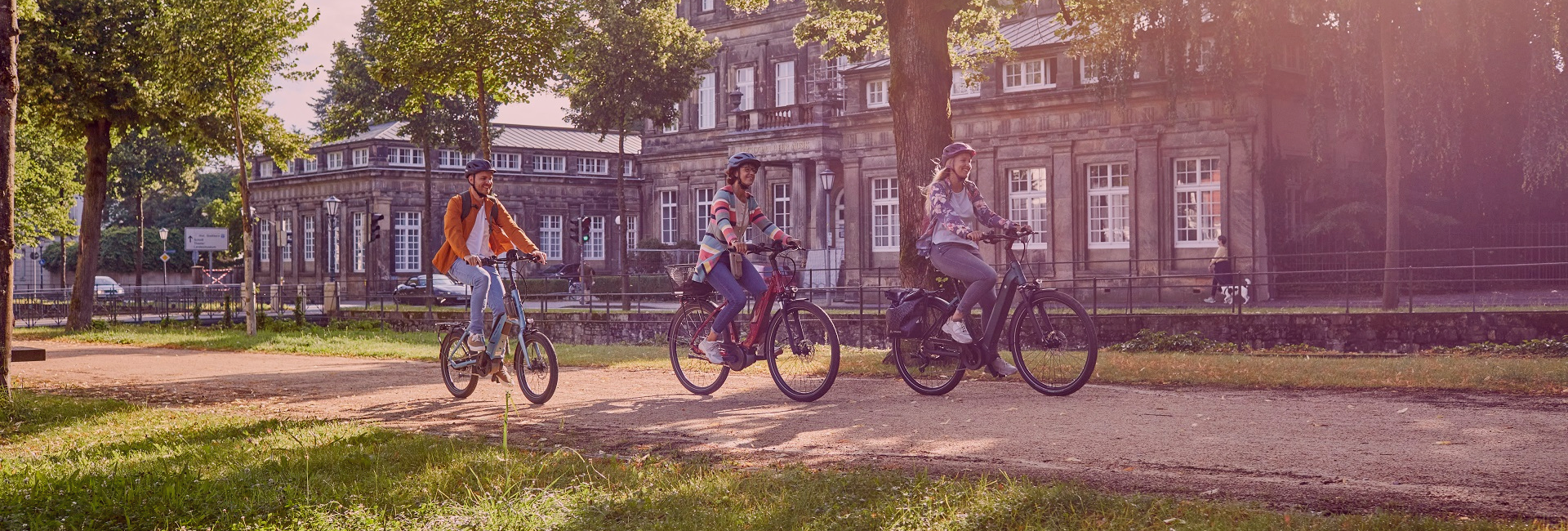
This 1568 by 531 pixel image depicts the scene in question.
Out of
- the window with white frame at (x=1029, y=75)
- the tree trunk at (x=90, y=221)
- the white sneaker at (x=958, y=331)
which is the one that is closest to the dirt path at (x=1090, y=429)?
the white sneaker at (x=958, y=331)

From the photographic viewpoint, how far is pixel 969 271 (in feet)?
32.7

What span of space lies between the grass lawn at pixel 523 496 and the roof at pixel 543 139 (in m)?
60.4

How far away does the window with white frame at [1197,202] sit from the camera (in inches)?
1312

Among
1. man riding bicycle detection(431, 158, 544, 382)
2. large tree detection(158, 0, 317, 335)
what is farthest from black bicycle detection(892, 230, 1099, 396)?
large tree detection(158, 0, 317, 335)

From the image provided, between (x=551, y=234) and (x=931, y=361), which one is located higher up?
(x=551, y=234)

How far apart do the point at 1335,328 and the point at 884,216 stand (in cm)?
1980

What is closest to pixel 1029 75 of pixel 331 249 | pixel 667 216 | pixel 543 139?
pixel 667 216

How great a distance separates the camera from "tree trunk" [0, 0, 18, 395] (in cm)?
1013

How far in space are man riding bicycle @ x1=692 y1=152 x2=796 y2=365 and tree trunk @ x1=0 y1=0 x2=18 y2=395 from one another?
5233 mm

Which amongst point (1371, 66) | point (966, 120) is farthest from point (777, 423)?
point (966, 120)

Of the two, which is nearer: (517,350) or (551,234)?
(517,350)

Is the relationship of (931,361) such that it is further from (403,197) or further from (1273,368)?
(403,197)

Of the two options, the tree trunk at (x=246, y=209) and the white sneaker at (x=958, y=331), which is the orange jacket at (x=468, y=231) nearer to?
the white sneaker at (x=958, y=331)

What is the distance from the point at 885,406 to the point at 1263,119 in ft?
85.7
